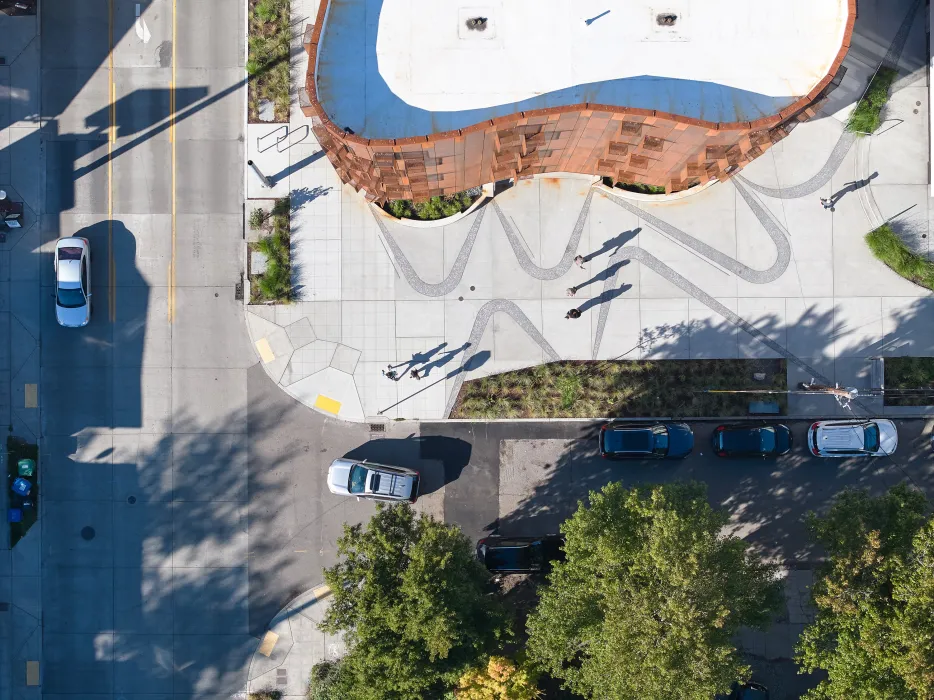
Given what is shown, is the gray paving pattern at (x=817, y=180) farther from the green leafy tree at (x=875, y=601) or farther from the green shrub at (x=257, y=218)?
the green shrub at (x=257, y=218)

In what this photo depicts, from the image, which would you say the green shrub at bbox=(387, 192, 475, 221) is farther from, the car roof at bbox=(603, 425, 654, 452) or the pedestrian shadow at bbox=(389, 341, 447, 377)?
the car roof at bbox=(603, 425, 654, 452)

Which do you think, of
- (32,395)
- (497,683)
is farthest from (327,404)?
(497,683)

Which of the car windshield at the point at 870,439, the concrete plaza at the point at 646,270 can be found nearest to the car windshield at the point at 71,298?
the concrete plaza at the point at 646,270

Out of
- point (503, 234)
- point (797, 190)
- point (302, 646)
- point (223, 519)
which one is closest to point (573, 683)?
point (302, 646)

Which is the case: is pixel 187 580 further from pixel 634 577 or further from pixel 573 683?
pixel 634 577

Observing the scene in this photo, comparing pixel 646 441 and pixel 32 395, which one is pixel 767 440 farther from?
pixel 32 395
